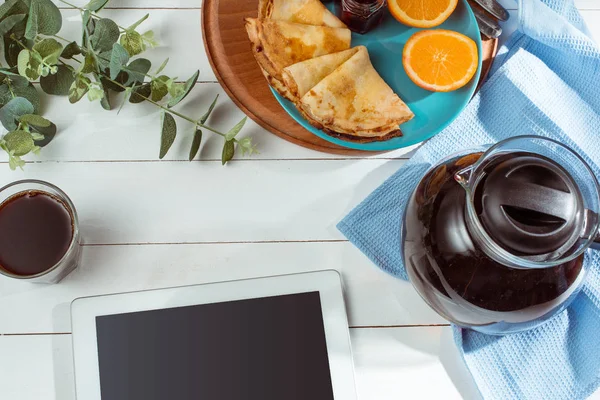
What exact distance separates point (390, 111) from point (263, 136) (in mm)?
200

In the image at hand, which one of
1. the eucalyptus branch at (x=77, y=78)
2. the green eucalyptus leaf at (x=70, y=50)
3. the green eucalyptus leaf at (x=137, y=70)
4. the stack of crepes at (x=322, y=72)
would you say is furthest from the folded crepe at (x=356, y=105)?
the green eucalyptus leaf at (x=70, y=50)

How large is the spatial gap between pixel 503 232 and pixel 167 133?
0.52 m

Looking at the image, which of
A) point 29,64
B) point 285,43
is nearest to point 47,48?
point 29,64

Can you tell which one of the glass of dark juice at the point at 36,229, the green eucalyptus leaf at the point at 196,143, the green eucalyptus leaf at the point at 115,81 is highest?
the green eucalyptus leaf at the point at 115,81

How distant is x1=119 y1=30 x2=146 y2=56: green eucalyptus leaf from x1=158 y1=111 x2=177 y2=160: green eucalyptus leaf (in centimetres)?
10

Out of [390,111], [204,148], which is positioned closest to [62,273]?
[204,148]

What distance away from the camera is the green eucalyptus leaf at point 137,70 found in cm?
88

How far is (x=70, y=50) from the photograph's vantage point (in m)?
0.89

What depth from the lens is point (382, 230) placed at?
2.97 feet

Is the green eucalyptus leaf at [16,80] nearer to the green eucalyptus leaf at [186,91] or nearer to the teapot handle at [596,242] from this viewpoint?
the green eucalyptus leaf at [186,91]

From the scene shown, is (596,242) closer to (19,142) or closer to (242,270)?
(242,270)

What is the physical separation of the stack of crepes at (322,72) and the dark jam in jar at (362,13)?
0.02 metres

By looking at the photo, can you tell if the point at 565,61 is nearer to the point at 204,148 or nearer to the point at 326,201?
the point at 326,201

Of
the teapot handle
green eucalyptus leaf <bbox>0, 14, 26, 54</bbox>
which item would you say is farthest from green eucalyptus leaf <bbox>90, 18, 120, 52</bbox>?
the teapot handle
